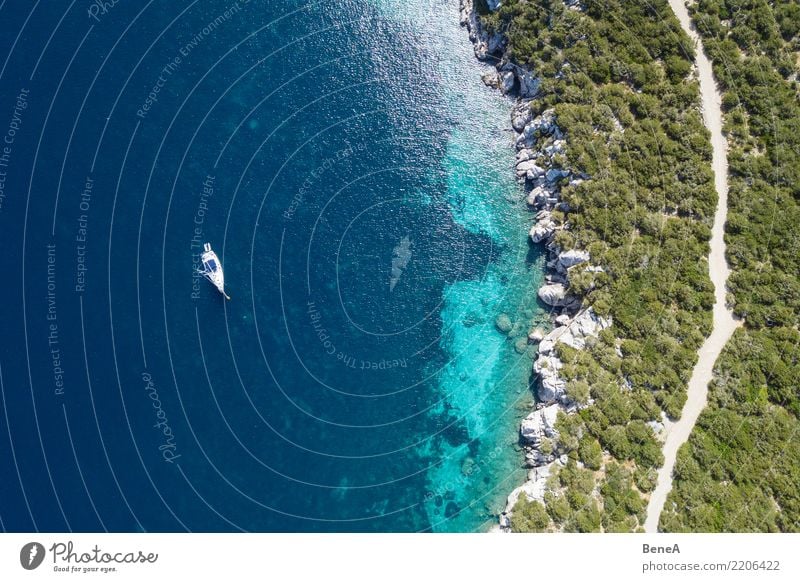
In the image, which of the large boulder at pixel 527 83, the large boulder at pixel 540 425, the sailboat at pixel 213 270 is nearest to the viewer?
the large boulder at pixel 540 425

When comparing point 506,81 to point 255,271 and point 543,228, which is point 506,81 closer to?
point 543,228

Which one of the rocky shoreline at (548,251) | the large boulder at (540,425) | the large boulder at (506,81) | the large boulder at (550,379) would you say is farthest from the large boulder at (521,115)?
the large boulder at (540,425)

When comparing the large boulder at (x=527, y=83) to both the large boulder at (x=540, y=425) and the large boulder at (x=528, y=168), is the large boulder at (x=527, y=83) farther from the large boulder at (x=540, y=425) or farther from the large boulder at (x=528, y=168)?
the large boulder at (x=540, y=425)

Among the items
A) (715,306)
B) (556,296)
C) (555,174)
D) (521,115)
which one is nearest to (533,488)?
(556,296)

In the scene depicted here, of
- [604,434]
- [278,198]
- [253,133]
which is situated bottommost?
[604,434]

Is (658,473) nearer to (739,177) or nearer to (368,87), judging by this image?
(739,177)

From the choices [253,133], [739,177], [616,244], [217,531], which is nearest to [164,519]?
[217,531]

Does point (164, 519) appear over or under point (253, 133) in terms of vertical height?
under
